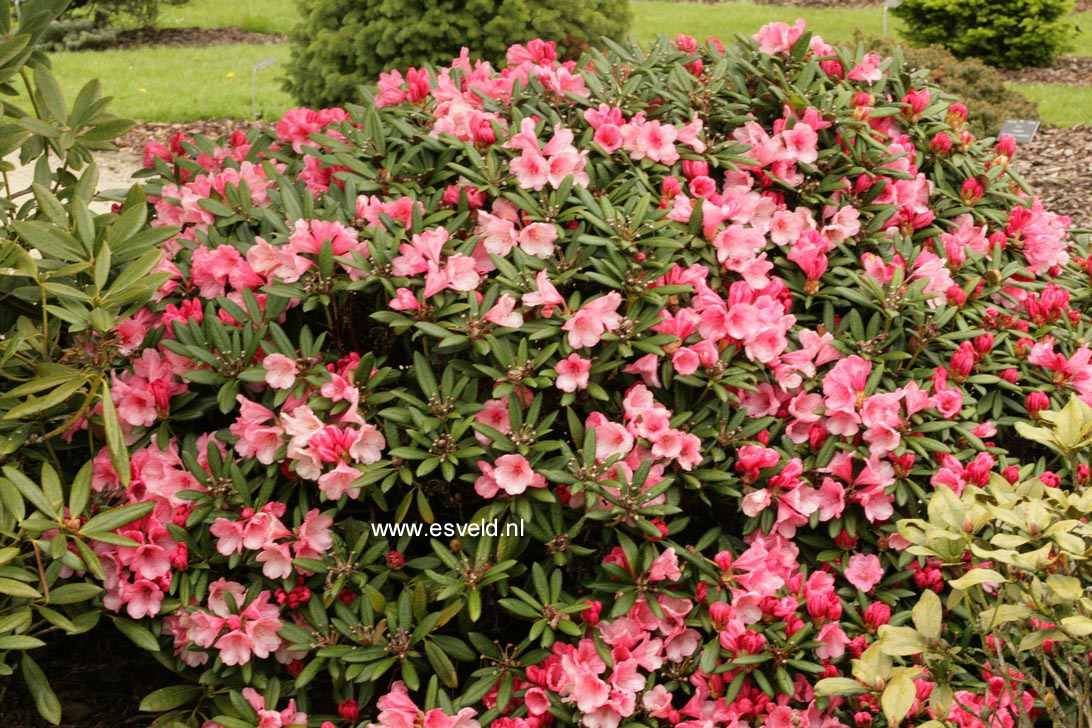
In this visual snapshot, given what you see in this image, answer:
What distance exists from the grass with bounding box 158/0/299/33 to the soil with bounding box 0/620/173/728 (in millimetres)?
11539

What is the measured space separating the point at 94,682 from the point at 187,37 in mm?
11983

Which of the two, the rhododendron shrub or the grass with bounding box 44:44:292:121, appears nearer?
the rhododendron shrub

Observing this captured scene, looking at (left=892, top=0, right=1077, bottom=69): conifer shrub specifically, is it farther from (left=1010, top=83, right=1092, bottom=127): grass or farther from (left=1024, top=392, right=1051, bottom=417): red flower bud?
(left=1024, top=392, right=1051, bottom=417): red flower bud

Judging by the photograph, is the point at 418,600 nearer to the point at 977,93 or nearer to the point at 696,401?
the point at 696,401

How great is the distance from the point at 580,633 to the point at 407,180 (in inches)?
42.2

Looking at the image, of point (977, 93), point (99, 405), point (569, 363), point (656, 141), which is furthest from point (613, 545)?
point (977, 93)

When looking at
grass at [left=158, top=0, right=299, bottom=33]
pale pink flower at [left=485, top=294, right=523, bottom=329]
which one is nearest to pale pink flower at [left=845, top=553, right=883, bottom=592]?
pale pink flower at [left=485, top=294, right=523, bottom=329]

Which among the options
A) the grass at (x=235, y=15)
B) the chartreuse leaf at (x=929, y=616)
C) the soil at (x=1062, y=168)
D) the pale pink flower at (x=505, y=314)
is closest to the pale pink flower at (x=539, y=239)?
the pale pink flower at (x=505, y=314)

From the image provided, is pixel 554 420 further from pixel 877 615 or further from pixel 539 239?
pixel 877 615

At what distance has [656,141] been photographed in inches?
94.3

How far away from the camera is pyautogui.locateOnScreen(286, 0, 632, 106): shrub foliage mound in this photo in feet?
18.0

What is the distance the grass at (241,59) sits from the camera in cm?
852

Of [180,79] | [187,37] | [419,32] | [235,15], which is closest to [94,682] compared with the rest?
[419,32]

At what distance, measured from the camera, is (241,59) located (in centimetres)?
1095
